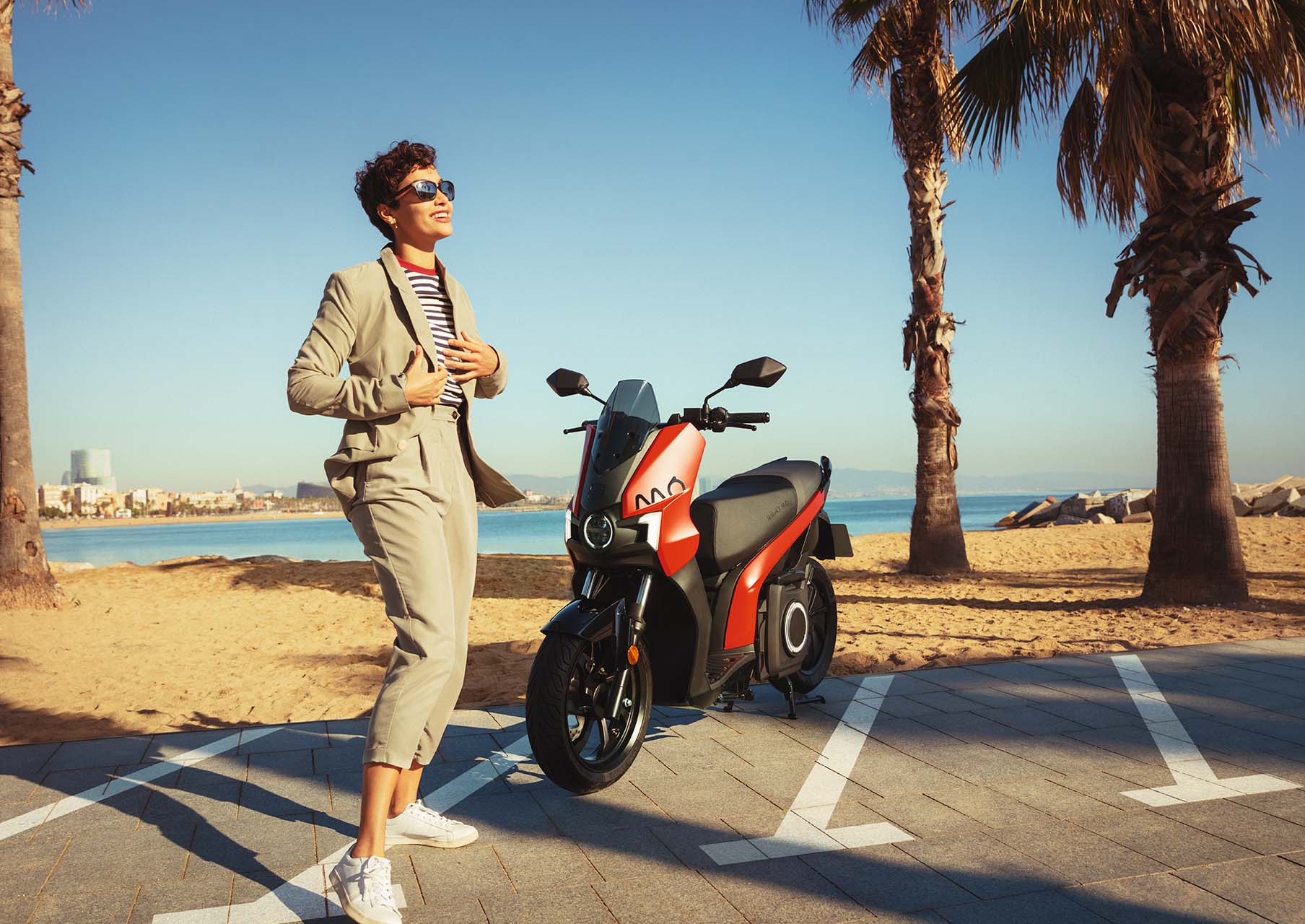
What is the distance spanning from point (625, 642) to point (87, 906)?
1758 millimetres

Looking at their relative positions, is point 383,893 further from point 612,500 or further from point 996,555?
point 996,555

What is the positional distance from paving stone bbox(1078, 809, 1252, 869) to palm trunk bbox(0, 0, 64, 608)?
1043 centimetres

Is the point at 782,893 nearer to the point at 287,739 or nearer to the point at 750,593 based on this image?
the point at 750,593

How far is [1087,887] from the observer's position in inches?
103

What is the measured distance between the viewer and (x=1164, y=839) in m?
2.96

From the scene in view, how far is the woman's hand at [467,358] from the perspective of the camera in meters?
2.82

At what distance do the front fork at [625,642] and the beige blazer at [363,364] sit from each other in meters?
1.09

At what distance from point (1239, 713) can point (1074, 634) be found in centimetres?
283

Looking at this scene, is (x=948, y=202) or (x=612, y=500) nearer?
(x=612, y=500)

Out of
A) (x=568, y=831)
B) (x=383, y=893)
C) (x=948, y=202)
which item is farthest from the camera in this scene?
(x=948, y=202)

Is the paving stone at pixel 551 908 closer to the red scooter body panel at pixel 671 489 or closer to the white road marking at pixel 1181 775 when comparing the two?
the red scooter body panel at pixel 671 489

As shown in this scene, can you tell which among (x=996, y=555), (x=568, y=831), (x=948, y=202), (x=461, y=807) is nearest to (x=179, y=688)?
(x=461, y=807)

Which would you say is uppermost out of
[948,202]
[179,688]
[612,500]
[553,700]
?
[948,202]

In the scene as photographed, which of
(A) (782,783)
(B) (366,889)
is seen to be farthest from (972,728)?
(B) (366,889)
